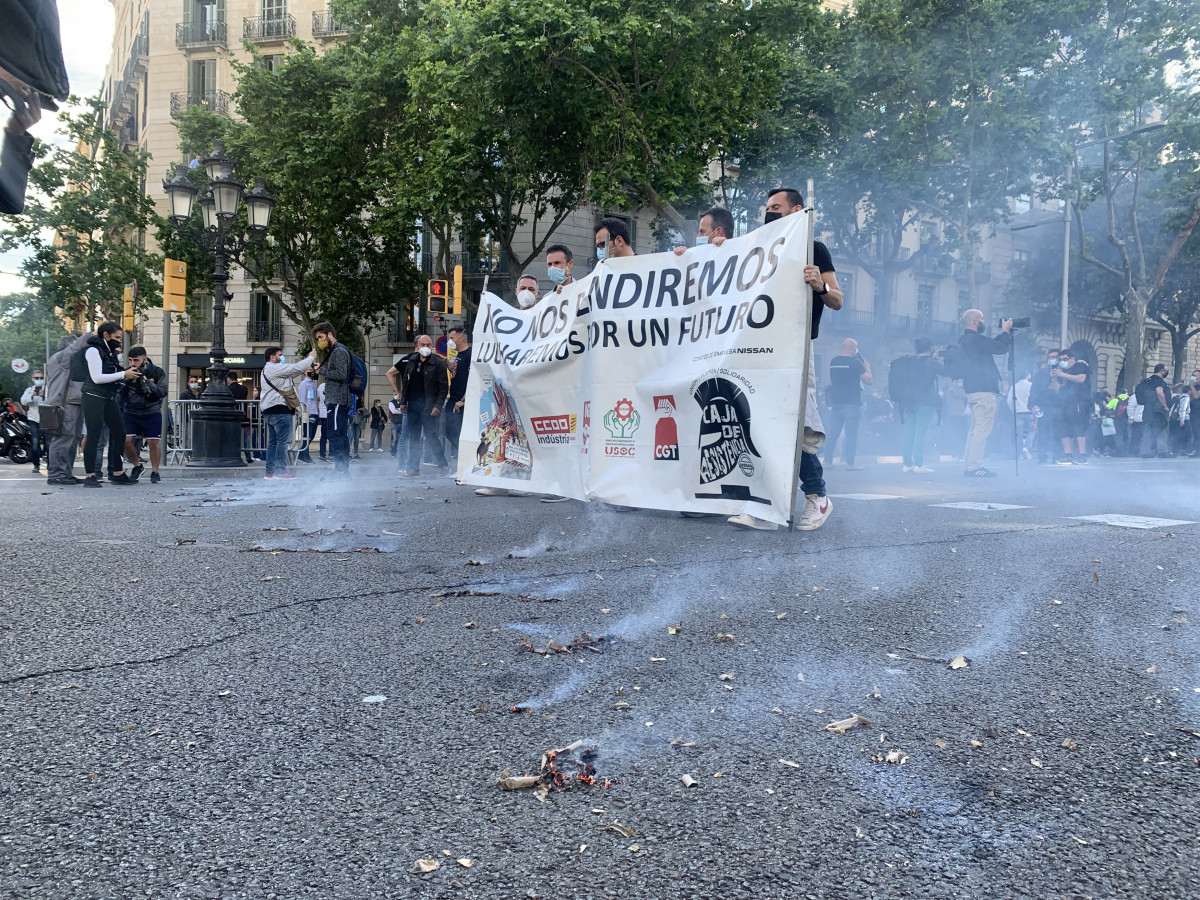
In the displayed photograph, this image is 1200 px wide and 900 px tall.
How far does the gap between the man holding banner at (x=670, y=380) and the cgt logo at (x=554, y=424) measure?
1 centimetres

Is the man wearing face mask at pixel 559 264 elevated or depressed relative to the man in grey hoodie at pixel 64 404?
elevated

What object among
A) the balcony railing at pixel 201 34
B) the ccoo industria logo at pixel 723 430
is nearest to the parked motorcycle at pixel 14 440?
the ccoo industria logo at pixel 723 430

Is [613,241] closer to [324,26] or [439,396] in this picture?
[439,396]

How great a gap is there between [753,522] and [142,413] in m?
Answer: 8.38

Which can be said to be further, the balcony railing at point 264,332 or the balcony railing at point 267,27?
the balcony railing at point 267,27

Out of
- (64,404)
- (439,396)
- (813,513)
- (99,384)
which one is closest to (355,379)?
(439,396)

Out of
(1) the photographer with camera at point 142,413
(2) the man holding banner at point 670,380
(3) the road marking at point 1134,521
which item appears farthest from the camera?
(1) the photographer with camera at point 142,413

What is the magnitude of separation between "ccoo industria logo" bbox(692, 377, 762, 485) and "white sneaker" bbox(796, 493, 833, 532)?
53 centimetres

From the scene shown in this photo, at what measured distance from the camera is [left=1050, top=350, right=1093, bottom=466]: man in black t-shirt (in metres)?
17.2

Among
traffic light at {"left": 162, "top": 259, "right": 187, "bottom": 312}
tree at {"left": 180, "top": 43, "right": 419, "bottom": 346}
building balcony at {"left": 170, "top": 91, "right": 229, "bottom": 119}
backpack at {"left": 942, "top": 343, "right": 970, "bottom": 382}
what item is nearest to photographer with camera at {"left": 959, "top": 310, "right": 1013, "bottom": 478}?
backpack at {"left": 942, "top": 343, "right": 970, "bottom": 382}

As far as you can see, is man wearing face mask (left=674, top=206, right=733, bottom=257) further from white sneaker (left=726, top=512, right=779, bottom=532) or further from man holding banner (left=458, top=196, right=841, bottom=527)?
white sneaker (left=726, top=512, right=779, bottom=532)

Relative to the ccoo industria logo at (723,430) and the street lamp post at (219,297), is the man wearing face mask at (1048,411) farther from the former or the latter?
the street lamp post at (219,297)

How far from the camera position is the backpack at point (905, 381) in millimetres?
13750

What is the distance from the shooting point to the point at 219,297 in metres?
15.6
